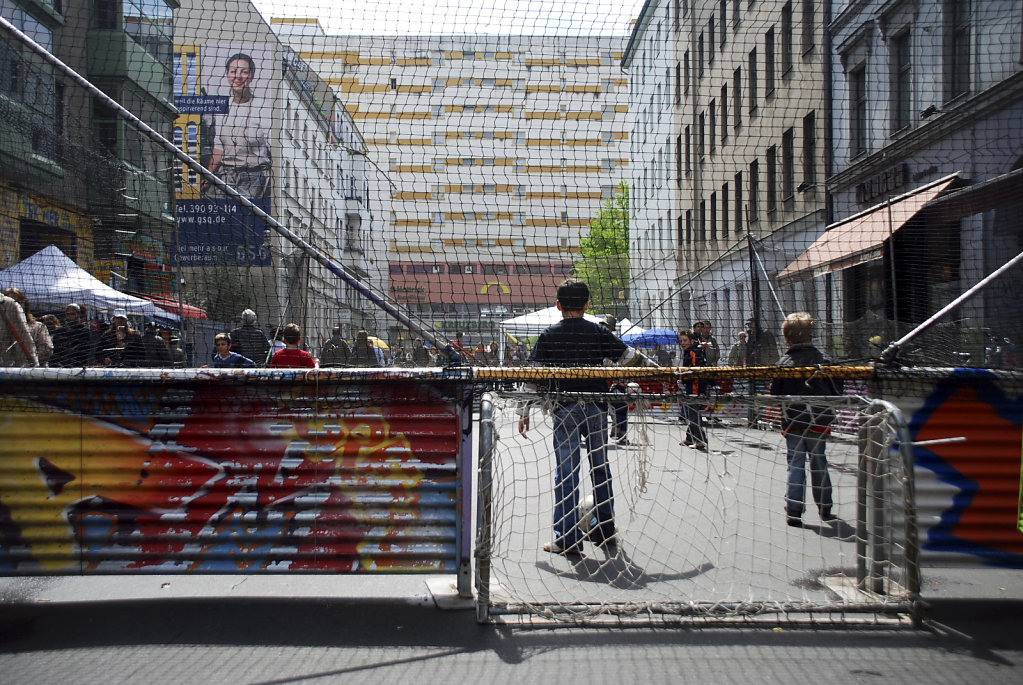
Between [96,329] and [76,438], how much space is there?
16.1ft

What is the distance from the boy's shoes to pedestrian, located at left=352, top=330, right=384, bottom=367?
88.4 inches

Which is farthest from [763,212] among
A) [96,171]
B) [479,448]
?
[96,171]

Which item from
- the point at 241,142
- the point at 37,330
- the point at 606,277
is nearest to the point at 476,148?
the point at 606,277

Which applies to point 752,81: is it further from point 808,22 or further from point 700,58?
point 700,58

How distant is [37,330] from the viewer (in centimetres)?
884

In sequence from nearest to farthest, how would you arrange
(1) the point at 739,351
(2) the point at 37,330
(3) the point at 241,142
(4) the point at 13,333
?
(3) the point at 241,142 < (4) the point at 13,333 < (2) the point at 37,330 < (1) the point at 739,351

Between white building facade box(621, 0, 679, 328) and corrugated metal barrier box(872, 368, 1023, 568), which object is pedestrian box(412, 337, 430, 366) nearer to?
white building facade box(621, 0, 679, 328)

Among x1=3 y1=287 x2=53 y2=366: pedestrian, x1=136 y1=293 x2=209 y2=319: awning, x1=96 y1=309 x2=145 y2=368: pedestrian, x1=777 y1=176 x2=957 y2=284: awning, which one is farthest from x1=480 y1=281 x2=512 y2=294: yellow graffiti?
x1=3 y1=287 x2=53 y2=366: pedestrian

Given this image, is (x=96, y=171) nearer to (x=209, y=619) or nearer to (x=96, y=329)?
(x=96, y=329)

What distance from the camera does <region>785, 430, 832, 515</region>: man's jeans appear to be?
4.88 metres

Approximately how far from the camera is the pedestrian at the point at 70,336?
28.0ft

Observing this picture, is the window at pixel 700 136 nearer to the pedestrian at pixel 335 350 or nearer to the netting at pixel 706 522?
the netting at pixel 706 522

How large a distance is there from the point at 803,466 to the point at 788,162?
6.29ft

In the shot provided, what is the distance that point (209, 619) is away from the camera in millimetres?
4332
